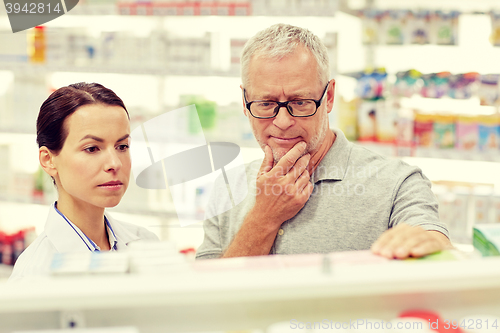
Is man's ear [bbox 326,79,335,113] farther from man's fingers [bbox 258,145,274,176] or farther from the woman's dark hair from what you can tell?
the woman's dark hair

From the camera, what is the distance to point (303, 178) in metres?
1.27

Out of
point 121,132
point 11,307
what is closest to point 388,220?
point 121,132

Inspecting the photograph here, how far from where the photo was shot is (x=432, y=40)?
2.61m

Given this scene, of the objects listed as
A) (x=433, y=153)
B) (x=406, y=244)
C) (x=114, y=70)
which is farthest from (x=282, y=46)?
(x=114, y=70)

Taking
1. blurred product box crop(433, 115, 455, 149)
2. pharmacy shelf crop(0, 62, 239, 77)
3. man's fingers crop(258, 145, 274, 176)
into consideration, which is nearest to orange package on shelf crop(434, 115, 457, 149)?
blurred product box crop(433, 115, 455, 149)

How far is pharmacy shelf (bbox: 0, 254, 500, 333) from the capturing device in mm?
534

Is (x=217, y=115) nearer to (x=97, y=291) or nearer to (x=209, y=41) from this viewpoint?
(x=209, y=41)

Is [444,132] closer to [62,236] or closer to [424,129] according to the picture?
[424,129]

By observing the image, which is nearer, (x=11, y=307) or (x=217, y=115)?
(x=11, y=307)

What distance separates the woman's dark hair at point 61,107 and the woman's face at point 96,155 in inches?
0.7

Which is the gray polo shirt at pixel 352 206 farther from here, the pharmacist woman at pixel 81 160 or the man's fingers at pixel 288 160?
the pharmacist woman at pixel 81 160

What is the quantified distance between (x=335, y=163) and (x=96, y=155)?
0.70m

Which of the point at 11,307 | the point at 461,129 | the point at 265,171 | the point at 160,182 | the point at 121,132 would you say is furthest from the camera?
the point at 160,182

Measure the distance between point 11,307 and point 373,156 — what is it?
1115mm
